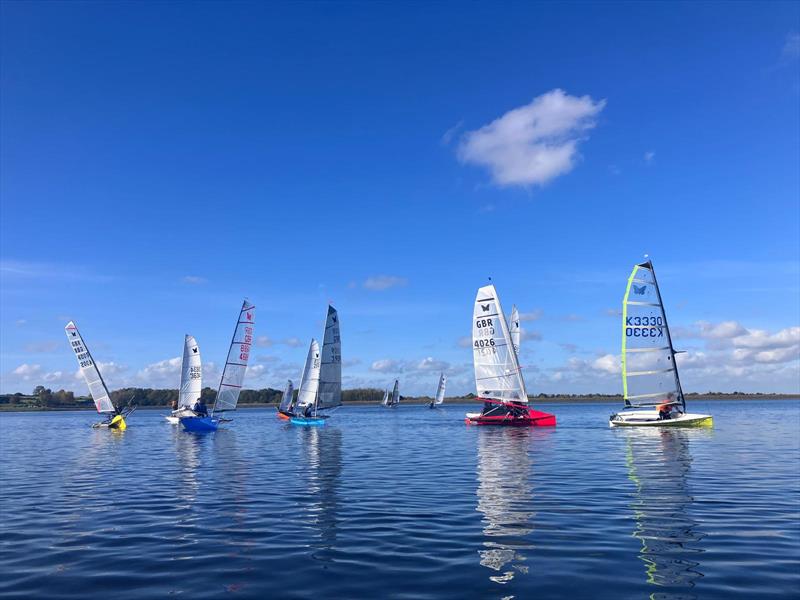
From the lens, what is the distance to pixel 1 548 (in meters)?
12.9

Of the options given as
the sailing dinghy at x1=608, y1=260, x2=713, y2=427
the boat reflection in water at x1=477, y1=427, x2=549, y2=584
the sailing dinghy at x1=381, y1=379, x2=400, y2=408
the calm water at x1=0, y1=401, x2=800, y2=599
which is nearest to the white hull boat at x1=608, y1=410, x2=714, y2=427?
the sailing dinghy at x1=608, y1=260, x2=713, y2=427

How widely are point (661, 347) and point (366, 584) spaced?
1811 inches

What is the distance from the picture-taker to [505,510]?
15914mm

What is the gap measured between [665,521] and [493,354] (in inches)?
1704

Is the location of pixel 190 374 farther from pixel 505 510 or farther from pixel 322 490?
pixel 505 510

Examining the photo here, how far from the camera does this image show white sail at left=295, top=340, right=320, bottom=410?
219 feet

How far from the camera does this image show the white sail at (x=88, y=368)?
63.9 meters

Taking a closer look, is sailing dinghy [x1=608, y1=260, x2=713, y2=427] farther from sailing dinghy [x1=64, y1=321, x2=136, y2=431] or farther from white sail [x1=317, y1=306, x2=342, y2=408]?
sailing dinghy [x1=64, y1=321, x2=136, y2=431]

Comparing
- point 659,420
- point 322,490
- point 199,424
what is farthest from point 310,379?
point 322,490

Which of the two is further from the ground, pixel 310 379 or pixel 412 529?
pixel 310 379

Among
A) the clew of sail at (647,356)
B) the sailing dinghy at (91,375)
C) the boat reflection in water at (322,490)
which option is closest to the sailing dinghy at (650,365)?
the clew of sail at (647,356)

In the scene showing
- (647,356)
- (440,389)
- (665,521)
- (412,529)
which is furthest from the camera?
(440,389)

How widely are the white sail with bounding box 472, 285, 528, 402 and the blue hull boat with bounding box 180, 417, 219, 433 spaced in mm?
26363

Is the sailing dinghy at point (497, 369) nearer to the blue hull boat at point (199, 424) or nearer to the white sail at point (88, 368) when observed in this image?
the blue hull boat at point (199, 424)
